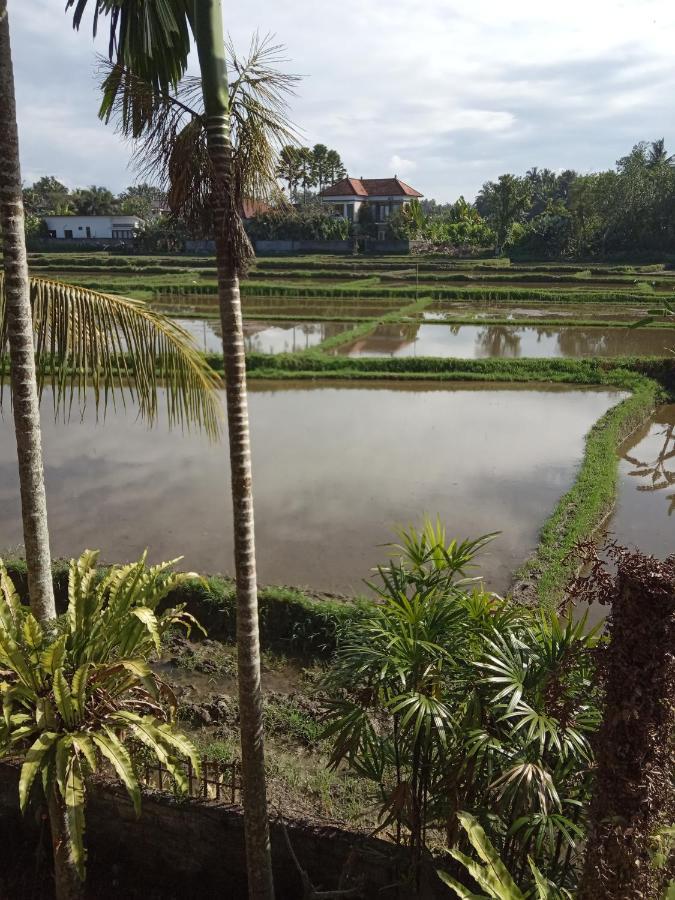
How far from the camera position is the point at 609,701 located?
2.78 meters

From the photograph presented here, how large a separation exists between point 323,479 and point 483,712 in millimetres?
8690

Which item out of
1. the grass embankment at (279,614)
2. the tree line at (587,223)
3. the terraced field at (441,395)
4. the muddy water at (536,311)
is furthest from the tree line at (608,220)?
the grass embankment at (279,614)

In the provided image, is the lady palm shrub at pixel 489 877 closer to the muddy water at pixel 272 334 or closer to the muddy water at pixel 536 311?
the muddy water at pixel 272 334

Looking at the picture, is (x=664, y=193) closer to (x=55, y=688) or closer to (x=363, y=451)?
(x=363, y=451)

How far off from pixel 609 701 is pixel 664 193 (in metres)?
52.8

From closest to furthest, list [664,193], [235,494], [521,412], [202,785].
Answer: [235,494]
[202,785]
[521,412]
[664,193]

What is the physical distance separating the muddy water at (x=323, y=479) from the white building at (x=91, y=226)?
166 ft

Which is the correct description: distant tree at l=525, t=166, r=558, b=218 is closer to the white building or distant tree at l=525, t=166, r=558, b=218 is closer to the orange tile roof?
the orange tile roof

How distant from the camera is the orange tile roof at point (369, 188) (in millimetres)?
63719

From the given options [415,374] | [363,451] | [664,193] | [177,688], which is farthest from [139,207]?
[177,688]

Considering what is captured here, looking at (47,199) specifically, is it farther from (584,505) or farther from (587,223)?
(584,505)

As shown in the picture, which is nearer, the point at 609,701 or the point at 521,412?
the point at 609,701

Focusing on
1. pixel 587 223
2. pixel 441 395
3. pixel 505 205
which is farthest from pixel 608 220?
pixel 441 395

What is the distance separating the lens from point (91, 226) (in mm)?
62906
